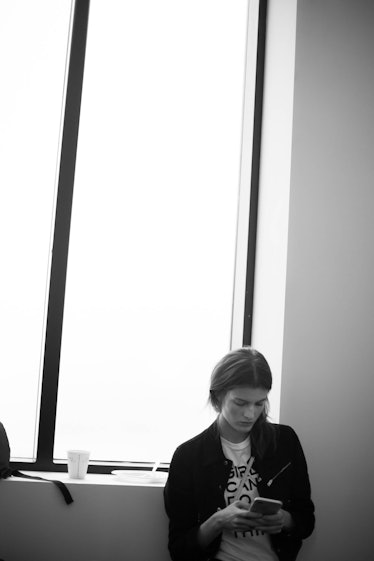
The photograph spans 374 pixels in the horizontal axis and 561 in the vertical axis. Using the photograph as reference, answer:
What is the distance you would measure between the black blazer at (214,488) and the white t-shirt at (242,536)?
2 cm

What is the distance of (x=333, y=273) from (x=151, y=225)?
0.80m

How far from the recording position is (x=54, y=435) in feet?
7.01

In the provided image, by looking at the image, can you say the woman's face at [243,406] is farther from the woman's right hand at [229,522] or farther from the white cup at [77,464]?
the white cup at [77,464]

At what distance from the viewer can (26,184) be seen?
2295 mm

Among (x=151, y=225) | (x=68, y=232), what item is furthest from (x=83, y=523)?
(x=151, y=225)

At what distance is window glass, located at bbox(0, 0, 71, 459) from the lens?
220 centimetres

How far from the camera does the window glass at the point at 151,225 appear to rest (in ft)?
7.43

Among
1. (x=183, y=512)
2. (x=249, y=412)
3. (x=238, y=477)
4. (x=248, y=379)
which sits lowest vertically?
(x=183, y=512)

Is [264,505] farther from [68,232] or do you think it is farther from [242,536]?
[68,232]

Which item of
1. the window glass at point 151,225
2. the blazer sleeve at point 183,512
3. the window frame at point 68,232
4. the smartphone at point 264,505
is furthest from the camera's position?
the window glass at point 151,225

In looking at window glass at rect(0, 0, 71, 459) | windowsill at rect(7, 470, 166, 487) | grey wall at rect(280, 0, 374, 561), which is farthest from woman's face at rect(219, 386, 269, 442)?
window glass at rect(0, 0, 71, 459)

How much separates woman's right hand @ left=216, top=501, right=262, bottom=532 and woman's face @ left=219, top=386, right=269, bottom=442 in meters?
0.25

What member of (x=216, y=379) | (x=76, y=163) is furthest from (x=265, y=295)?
(x=76, y=163)

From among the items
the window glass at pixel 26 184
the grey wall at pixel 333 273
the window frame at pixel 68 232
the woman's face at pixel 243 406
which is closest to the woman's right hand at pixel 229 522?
the woman's face at pixel 243 406
